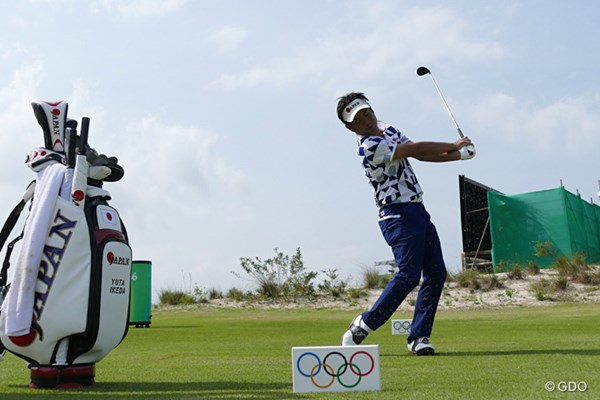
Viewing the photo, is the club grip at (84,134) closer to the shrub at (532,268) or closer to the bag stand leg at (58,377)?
the bag stand leg at (58,377)

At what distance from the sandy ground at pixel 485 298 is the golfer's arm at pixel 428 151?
983cm

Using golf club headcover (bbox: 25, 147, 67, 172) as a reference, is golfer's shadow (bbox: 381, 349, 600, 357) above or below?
below

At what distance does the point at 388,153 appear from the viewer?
4.68 m

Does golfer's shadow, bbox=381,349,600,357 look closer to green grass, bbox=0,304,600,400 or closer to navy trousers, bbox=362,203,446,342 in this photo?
green grass, bbox=0,304,600,400

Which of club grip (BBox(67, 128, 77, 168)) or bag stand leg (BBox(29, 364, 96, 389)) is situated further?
club grip (BBox(67, 128, 77, 168))

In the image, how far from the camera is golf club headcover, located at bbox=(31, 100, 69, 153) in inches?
155

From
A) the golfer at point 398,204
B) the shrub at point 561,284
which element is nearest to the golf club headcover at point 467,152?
the golfer at point 398,204

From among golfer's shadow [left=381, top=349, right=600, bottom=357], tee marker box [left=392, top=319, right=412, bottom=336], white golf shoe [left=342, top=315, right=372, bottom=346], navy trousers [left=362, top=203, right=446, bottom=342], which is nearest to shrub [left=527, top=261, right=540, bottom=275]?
tee marker box [left=392, top=319, right=412, bottom=336]

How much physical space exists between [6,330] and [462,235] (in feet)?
61.2

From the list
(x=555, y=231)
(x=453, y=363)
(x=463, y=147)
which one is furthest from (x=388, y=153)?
(x=555, y=231)

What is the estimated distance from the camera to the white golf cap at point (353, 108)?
4.84m

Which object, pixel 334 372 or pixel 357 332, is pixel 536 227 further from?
pixel 334 372

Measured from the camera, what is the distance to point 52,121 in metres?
3.96

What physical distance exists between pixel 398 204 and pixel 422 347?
957 mm
